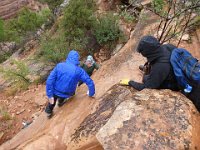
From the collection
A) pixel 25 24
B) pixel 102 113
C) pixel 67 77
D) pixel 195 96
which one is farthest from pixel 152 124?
pixel 25 24

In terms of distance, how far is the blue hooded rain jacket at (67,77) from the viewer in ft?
17.6

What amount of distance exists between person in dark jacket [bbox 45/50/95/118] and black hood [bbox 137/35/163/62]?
64.0 inches

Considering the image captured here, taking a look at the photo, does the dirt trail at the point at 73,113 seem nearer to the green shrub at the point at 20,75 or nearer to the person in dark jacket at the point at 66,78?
the person in dark jacket at the point at 66,78

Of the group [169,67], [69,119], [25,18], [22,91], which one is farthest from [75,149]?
[25,18]

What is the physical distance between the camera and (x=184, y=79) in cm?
404

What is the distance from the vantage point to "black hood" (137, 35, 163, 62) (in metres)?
3.96

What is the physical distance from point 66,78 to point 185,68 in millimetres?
2135

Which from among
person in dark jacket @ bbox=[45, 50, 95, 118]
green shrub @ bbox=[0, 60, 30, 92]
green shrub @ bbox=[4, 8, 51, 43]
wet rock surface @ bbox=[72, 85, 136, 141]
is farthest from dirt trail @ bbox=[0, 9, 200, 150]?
green shrub @ bbox=[4, 8, 51, 43]

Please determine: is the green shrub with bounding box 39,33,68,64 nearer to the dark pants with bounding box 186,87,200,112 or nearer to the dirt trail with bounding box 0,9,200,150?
the dirt trail with bounding box 0,9,200,150

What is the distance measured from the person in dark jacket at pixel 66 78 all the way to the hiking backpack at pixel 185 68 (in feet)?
5.93

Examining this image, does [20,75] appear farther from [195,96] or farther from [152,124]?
[152,124]

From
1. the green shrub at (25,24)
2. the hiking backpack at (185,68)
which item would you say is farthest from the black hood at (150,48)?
the green shrub at (25,24)

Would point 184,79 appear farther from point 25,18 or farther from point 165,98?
point 25,18

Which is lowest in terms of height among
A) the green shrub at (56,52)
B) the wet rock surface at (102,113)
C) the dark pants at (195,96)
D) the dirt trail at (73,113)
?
the green shrub at (56,52)
